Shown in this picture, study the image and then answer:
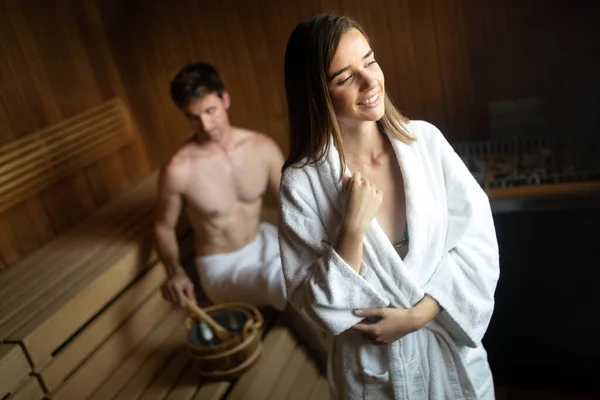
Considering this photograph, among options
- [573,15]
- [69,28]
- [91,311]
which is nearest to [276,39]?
[69,28]

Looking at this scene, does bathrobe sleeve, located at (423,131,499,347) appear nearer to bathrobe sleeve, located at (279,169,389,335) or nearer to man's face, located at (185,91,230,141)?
bathrobe sleeve, located at (279,169,389,335)

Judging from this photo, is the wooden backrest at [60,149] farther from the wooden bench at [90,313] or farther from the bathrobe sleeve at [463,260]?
the bathrobe sleeve at [463,260]

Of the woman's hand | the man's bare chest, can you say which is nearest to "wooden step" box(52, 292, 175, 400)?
the man's bare chest

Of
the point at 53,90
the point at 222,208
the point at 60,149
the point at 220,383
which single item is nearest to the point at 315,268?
the point at 220,383

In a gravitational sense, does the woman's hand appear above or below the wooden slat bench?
above

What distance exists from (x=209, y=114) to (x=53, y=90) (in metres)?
0.92

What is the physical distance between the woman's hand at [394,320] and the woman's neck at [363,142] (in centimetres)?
35

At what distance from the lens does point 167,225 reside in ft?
7.89

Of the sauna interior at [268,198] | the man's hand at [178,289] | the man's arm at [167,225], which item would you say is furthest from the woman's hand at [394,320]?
the man's arm at [167,225]

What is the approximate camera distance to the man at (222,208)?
7.59 feet

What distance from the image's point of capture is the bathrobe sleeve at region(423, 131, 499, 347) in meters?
1.34

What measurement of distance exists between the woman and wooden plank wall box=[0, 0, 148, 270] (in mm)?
1662

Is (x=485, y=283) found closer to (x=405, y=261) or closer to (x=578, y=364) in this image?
(x=405, y=261)

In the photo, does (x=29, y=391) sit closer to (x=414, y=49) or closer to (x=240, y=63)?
(x=240, y=63)
